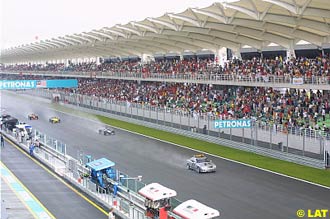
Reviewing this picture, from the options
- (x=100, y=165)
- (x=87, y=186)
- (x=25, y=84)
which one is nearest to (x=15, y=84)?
(x=25, y=84)

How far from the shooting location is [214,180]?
1171 inches

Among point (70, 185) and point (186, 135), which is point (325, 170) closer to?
point (70, 185)

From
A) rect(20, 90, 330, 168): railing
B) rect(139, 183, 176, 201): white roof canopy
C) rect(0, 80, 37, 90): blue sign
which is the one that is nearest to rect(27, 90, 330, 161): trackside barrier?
rect(20, 90, 330, 168): railing

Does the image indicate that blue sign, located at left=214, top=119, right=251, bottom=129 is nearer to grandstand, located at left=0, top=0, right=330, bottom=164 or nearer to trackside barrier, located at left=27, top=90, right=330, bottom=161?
trackside barrier, located at left=27, top=90, right=330, bottom=161

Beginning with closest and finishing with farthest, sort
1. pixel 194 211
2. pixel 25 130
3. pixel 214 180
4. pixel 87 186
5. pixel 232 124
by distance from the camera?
pixel 194 211 → pixel 87 186 → pixel 214 180 → pixel 232 124 → pixel 25 130

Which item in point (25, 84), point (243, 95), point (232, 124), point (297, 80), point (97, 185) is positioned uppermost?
point (297, 80)

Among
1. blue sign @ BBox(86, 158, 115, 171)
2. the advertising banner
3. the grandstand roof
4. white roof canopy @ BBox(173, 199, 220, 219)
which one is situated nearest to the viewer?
white roof canopy @ BBox(173, 199, 220, 219)

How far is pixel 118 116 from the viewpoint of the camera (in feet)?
202

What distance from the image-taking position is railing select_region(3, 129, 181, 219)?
72.5ft

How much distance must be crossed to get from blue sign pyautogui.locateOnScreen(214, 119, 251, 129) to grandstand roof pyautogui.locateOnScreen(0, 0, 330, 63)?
7.77 meters

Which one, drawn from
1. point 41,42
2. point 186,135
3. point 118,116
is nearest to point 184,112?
point 186,135

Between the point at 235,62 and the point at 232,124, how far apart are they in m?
16.9

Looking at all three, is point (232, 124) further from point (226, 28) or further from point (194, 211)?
point (194, 211)

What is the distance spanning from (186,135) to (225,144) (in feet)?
20.5
